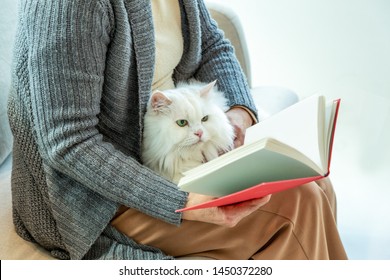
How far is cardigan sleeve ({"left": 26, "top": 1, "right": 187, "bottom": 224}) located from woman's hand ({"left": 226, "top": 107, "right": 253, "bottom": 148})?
31cm

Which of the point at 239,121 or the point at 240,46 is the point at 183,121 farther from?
the point at 240,46

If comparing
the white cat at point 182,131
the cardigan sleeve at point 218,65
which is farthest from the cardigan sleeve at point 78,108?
the cardigan sleeve at point 218,65

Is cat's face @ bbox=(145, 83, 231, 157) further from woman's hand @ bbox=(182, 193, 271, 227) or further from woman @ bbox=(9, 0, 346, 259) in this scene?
woman's hand @ bbox=(182, 193, 271, 227)

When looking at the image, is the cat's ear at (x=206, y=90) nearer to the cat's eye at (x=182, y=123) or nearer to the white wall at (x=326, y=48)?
the cat's eye at (x=182, y=123)

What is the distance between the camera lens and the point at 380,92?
2516 mm

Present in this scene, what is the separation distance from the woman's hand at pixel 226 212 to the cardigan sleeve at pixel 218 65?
448 millimetres

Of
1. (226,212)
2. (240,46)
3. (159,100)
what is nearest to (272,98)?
(240,46)

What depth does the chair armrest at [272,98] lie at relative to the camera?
1718 mm

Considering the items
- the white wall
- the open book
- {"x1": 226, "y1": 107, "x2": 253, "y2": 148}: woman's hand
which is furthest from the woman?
the white wall

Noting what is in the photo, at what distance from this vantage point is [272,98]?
5.85 ft

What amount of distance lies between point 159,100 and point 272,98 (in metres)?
0.80

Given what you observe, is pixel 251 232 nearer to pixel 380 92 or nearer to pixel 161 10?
pixel 161 10
